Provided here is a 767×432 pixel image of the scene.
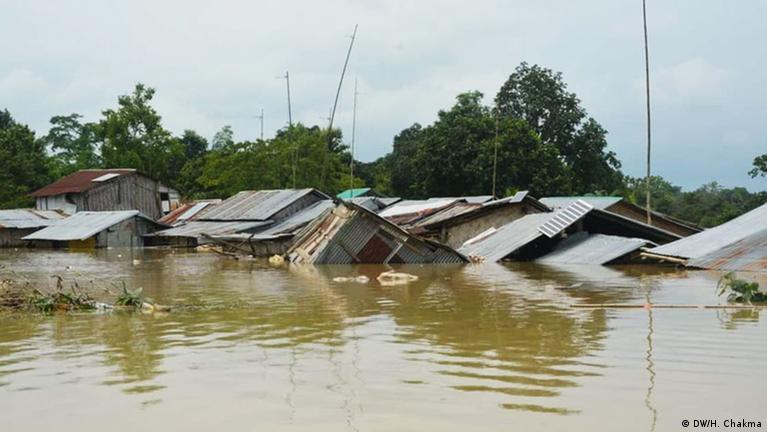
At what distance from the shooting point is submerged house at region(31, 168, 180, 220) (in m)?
40.5

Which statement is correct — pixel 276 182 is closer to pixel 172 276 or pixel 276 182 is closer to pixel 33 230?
pixel 33 230

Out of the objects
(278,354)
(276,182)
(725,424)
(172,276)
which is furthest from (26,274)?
(276,182)

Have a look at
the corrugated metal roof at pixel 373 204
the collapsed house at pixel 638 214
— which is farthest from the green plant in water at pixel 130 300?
the corrugated metal roof at pixel 373 204

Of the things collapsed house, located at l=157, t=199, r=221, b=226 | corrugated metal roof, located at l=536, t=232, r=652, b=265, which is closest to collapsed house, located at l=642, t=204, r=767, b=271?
corrugated metal roof, located at l=536, t=232, r=652, b=265

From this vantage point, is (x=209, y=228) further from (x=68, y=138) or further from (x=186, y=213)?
(x=68, y=138)

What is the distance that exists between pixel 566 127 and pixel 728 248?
26.1 metres

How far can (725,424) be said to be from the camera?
488 centimetres

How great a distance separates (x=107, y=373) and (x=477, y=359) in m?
2.98

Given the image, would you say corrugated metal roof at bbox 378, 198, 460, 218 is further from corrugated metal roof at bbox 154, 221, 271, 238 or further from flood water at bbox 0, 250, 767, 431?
flood water at bbox 0, 250, 767, 431

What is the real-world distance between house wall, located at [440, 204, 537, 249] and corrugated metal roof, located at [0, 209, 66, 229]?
20.1 metres

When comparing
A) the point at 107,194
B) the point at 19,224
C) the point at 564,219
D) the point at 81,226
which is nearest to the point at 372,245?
the point at 564,219

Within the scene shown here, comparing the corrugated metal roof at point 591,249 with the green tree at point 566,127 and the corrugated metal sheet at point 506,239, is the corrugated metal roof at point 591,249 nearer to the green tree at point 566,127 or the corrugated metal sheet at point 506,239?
the corrugated metal sheet at point 506,239

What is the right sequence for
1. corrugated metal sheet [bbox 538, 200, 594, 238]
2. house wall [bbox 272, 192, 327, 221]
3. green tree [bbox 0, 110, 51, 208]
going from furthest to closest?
green tree [bbox 0, 110, 51, 208] → house wall [bbox 272, 192, 327, 221] → corrugated metal sheet [bbox 538, 200, 594, 238]

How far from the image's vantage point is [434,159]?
128ft
